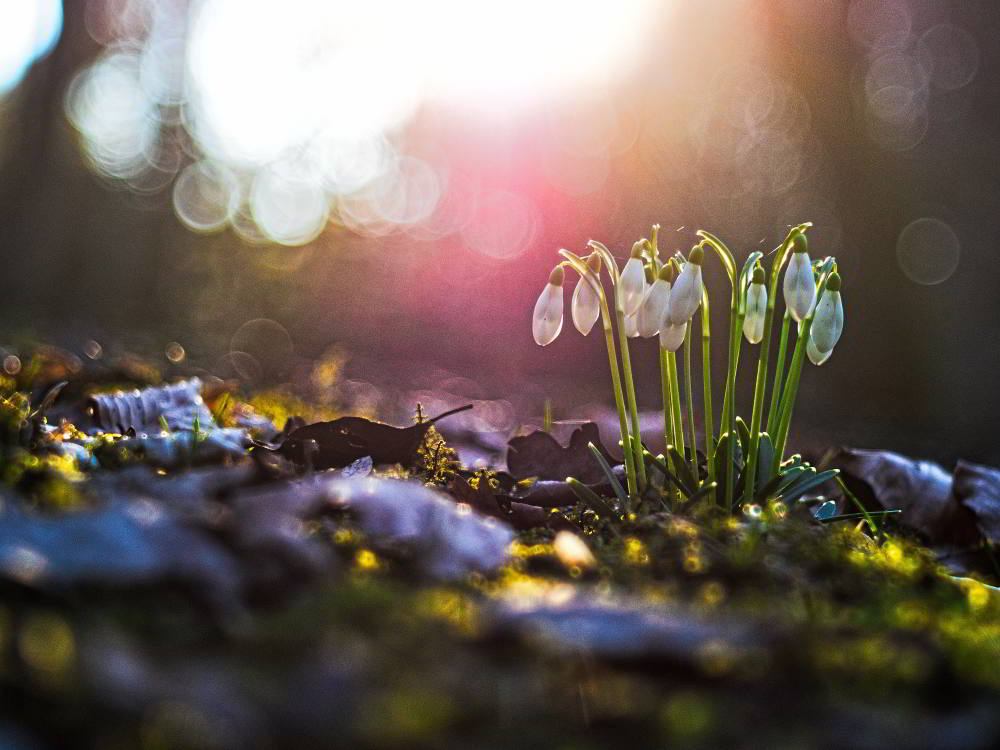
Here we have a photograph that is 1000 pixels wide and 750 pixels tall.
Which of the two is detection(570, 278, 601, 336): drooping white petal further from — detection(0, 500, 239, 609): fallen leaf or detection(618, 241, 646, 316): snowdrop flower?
detection(0, 500, 239, 609): fallen leaf

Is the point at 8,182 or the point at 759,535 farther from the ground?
the point at 8,182

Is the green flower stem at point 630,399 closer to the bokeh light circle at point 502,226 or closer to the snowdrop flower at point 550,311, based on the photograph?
the snowdrop flower at point 550,311

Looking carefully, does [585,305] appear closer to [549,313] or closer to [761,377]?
[549,313]

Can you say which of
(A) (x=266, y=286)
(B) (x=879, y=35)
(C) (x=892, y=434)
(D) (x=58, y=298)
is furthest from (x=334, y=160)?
(C) (x=892, y=434)

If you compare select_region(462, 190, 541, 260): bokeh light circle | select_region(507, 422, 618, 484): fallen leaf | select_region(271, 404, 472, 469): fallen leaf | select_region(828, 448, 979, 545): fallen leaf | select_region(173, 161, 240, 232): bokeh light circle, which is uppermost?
select_region(173, 161, 240, 232): bokeh light circle

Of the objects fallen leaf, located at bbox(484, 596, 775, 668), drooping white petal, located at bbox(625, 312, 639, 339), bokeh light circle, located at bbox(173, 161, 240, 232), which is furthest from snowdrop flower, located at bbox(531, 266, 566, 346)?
bokeh light circle, located at bbox(173, 161, 240, 232)

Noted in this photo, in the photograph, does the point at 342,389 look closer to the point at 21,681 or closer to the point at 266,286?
the point at 21,681

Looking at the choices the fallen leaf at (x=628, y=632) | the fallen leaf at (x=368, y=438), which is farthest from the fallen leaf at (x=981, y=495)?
the fallen leaf at (x=628, y=632)
